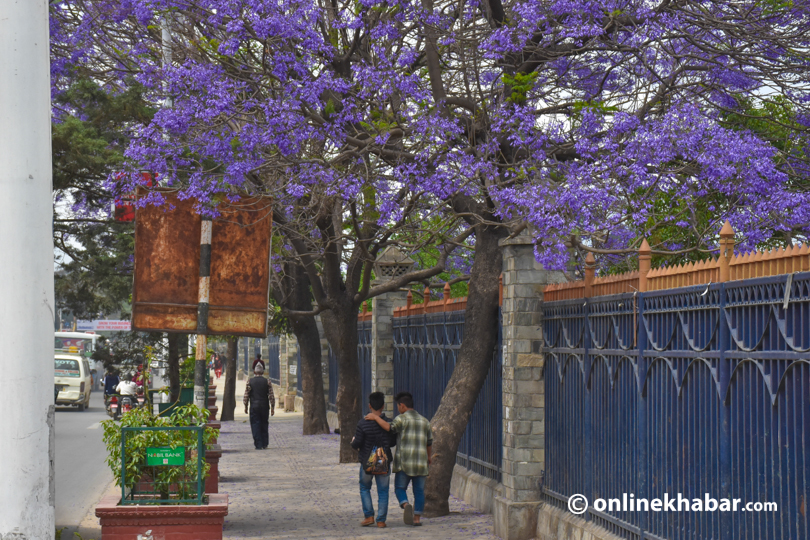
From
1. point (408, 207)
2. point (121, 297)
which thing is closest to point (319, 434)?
point (121, 297)

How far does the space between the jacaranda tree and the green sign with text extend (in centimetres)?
409

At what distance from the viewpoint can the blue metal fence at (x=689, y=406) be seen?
242 inches

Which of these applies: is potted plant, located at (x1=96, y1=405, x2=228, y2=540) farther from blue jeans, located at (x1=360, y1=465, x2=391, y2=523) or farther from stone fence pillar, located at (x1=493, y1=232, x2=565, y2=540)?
stone fence pillar, located at (x1=493, y1=232, x2=565, y2=540)

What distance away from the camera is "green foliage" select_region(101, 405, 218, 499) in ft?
30.4

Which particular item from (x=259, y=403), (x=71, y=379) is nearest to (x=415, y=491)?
(x=259, y=403)

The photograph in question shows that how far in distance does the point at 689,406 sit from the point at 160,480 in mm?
5056

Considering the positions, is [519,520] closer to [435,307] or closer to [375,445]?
[375,445]

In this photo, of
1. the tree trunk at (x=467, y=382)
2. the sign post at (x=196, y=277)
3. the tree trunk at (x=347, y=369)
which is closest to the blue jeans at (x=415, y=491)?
the tree trunk at (x=467, y=382)

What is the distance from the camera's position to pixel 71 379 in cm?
3897

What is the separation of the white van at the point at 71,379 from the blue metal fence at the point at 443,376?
75.6 ft

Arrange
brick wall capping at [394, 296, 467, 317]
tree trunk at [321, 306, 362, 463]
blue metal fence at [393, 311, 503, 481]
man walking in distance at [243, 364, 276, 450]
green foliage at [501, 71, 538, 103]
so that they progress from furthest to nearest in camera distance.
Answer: man walking in distance at [243, 364, 276, 450], tree trunk at [321, 306, 362, 463], brick wall capping at [394, 296, 467, 317], blue metal fence at [393, 311, 503, 481], green foliage at [501, 71, 538, 103]

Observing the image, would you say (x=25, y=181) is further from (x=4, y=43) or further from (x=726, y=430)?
(x=726, y=430)

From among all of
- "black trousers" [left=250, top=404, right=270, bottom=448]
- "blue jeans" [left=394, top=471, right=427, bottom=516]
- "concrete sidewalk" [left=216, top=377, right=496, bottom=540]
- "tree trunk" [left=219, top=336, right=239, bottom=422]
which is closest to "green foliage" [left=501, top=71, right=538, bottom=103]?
"blue jeans" [left=394, top=471, right=427, bottom=516]

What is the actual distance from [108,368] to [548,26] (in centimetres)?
2197
